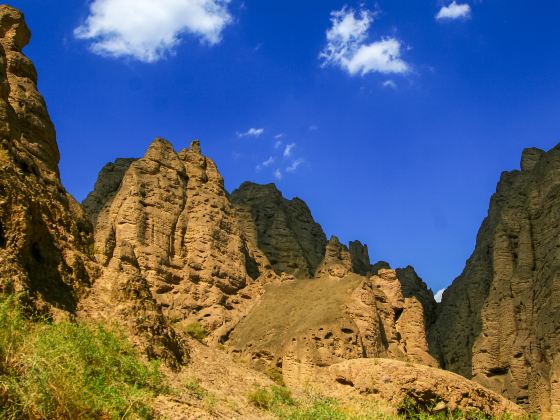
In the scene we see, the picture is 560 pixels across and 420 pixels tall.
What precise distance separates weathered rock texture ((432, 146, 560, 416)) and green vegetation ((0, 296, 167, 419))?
29.9 metres

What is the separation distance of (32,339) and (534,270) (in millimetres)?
46981

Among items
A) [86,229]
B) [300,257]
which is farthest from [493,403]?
[300,257]

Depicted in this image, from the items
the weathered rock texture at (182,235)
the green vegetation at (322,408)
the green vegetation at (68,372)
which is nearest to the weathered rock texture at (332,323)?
the weathered rock texture at (182,235)

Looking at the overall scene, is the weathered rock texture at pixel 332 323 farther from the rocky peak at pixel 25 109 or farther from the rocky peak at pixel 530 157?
the rocky peak at pixel 530 157

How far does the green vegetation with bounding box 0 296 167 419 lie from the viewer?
9016 mm

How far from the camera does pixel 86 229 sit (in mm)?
18500

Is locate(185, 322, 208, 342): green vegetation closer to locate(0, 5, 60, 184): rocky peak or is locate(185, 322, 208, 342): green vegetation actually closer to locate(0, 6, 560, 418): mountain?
locate(0, 6, 560, 418): mountain

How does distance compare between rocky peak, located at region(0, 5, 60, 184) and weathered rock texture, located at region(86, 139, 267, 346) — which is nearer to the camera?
rocky peak, located at region(0, 5, 60, 184)

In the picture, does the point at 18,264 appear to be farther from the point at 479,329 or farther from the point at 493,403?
the point at 479,329

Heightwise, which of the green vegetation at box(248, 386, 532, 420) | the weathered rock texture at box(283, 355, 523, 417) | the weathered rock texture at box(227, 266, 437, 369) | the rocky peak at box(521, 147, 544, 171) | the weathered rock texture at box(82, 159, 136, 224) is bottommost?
the green vegetation at box(248, 386, 532, 420)

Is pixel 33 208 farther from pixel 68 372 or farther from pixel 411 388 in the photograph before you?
pixel 411 388

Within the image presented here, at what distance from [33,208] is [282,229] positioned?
45716 millimetres

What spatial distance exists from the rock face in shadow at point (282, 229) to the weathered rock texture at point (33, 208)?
33.1 meters

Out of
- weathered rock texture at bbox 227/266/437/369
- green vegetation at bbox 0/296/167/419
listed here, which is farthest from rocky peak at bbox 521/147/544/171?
green vegetation at bbox 0/296/167/419
